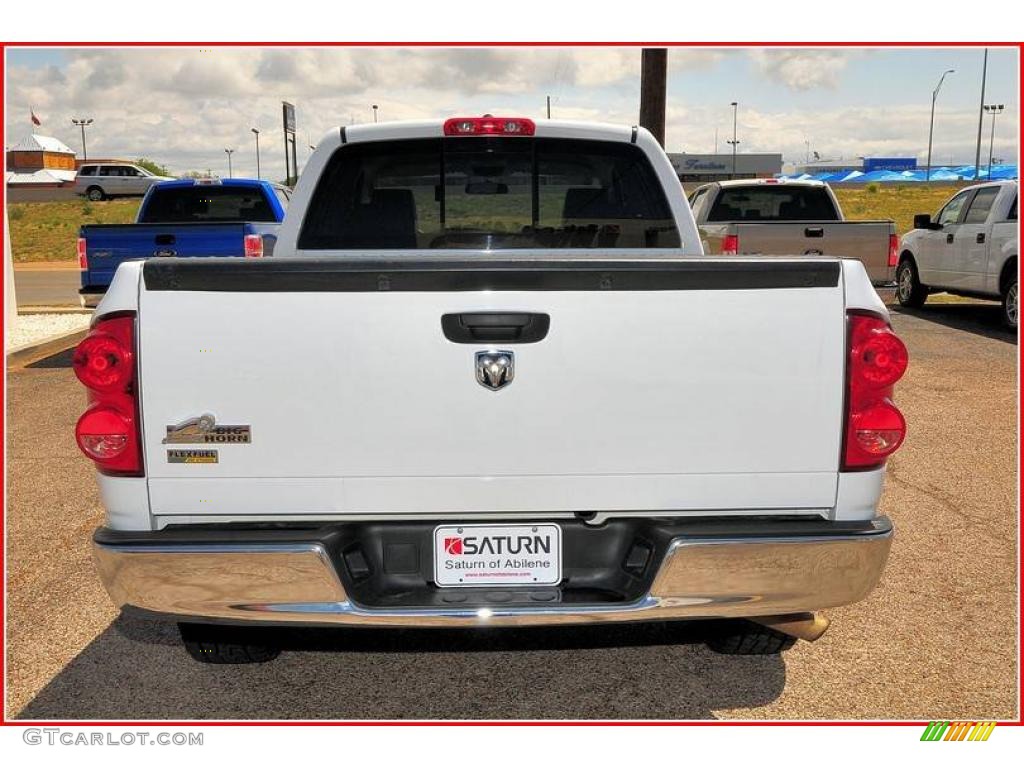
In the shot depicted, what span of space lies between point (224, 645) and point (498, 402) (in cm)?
150

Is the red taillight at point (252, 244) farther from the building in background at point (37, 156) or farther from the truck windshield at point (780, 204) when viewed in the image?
the building in background at point (37, 156)

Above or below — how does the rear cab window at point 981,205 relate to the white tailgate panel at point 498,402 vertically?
above

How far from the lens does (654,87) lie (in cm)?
1376

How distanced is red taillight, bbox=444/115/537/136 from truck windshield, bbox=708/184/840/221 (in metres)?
10.4

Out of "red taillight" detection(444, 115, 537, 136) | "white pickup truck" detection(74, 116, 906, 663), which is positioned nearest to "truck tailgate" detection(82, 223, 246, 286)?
"red taillight" detection(444, 115, 537, 136)

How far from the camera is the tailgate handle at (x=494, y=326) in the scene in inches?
112

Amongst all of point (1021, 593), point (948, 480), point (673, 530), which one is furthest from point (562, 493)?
point (948, 480)

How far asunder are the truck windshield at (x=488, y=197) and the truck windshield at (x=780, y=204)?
1005 cm

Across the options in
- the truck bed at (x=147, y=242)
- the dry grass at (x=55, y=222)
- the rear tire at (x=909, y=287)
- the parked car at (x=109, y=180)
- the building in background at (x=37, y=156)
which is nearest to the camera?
the truck bed at (x=147, y=242)

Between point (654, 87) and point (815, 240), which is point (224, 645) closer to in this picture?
point (815, 240)

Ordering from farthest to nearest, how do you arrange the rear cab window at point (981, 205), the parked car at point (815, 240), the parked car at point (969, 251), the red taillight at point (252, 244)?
the rear cab window at point (981, 205) < the parked car at point (969, 251) < the parked car at point (815, 240) < the red taillight at point (252, 244)

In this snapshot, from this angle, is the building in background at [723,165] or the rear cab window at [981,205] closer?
the rear cab window at [981,205]

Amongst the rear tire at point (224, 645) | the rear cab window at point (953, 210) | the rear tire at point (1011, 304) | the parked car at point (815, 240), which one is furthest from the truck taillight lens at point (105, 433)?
the rear cab window at point (953, 210)

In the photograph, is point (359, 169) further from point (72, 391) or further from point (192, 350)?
point (72, 391)
